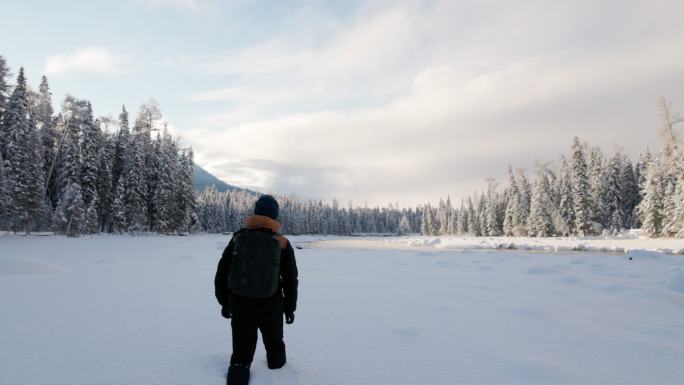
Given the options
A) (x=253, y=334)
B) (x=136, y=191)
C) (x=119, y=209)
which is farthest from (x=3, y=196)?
(x=253, y=334)

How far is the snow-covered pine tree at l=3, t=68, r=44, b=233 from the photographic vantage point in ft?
95.7

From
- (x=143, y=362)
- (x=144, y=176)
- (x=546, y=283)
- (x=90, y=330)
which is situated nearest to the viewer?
(x=143, y=362)

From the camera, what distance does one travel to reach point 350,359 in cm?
385

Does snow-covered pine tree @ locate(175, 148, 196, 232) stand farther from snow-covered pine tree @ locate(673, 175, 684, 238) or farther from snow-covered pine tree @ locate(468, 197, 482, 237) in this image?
snow-covered pine tree @ locate(468, 197, 482, 237)

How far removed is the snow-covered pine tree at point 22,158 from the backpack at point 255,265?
3466 cm

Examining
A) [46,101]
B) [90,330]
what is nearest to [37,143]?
[46,101]

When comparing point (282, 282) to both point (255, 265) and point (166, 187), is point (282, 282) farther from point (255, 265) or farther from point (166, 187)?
point (166, 187)

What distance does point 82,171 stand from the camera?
118 ft

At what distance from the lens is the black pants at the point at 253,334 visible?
11.0 feet

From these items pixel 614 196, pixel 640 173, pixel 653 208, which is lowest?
pixel 653 208

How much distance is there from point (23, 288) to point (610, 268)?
672 inches

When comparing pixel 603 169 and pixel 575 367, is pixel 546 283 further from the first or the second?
pixel 603 169

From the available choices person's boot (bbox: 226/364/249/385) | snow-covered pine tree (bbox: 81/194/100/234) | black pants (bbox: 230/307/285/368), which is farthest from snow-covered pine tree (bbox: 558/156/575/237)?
person's boot (bbox: 226/364/249/385)

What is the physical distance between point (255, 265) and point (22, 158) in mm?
36240
